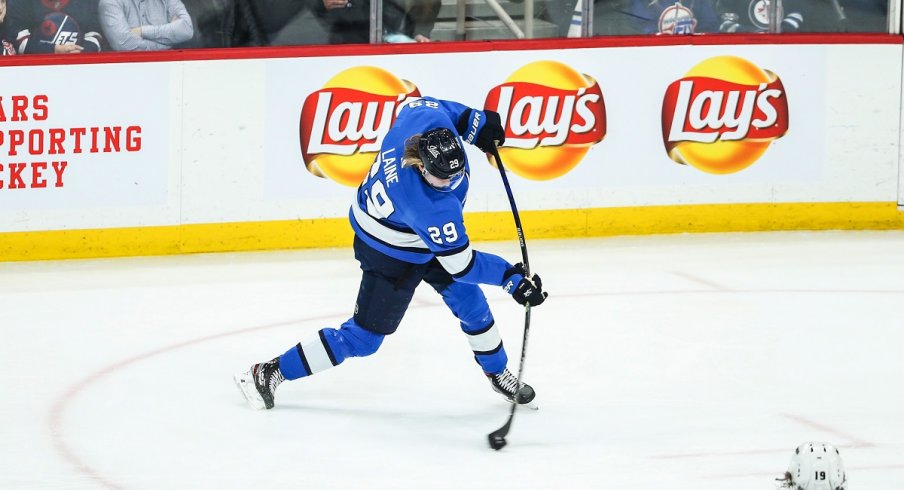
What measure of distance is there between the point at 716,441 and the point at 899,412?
79 cm

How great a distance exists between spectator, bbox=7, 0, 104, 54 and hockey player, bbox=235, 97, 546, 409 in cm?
345

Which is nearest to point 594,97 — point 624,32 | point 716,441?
point 624,32

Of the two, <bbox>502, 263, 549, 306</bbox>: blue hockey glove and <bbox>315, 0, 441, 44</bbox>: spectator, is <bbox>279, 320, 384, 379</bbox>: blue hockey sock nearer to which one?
<bbox>502, 263, 549, 306</bbox>: blue hockey glove

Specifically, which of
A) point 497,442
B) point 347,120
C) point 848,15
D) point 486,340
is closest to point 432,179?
point 486,340

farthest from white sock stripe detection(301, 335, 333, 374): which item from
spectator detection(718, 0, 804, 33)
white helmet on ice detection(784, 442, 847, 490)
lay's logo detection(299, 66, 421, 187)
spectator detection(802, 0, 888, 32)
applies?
spectator detection(802, 0, 888, 32)

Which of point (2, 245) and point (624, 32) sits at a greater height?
point (624, 32)

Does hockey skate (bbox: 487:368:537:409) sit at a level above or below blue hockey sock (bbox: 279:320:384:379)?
below

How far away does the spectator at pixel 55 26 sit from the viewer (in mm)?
7406

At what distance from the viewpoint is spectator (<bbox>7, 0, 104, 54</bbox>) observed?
24.3 feet

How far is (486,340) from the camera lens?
4652mm

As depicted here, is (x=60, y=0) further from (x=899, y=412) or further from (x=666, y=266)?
(x=899, y=412)

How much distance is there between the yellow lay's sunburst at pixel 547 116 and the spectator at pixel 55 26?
7.80 feet

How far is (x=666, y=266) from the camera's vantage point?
7.42m

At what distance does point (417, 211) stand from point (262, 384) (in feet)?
3.19
